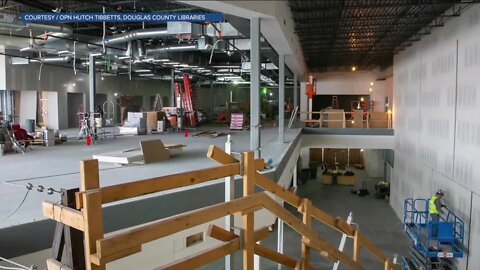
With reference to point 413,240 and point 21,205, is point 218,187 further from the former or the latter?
point 413,240

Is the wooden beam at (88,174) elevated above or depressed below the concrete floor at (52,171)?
above

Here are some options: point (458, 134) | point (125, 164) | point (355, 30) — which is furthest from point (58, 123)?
point (458, 134)

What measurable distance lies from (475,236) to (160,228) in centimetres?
975

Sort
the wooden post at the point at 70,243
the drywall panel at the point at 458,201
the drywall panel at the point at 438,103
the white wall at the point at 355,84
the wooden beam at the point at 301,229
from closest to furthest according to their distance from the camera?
the wooden post at the point at 70,243 → the wooden beam at the point at 301,229 → the drywall panel at the point at 458,201 → the drywall panel at the point at 438,103 → the white wall at the point at 355,84

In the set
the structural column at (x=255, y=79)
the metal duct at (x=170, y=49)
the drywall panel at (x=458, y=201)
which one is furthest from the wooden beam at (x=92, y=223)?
the metal duct at (x=170, y=49)

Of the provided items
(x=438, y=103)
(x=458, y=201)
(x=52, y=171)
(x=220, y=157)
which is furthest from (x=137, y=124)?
(x=220, y=157)

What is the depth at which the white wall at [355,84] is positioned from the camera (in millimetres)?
26391

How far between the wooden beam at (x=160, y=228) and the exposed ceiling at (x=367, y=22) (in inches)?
255

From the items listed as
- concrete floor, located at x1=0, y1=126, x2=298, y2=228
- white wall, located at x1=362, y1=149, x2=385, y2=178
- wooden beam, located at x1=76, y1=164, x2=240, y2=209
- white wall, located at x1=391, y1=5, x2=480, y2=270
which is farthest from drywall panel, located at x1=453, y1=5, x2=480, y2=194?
white wall, located at x1=362, y1=149, x2=385, y2=178

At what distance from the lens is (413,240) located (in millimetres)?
10312

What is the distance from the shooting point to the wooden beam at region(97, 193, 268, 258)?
2197mm

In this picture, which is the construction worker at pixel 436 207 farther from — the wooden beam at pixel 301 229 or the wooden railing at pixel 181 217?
the wooden railing at pixel 181 217

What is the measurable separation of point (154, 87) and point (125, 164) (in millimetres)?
25266

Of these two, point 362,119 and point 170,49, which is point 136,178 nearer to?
point 170,49
